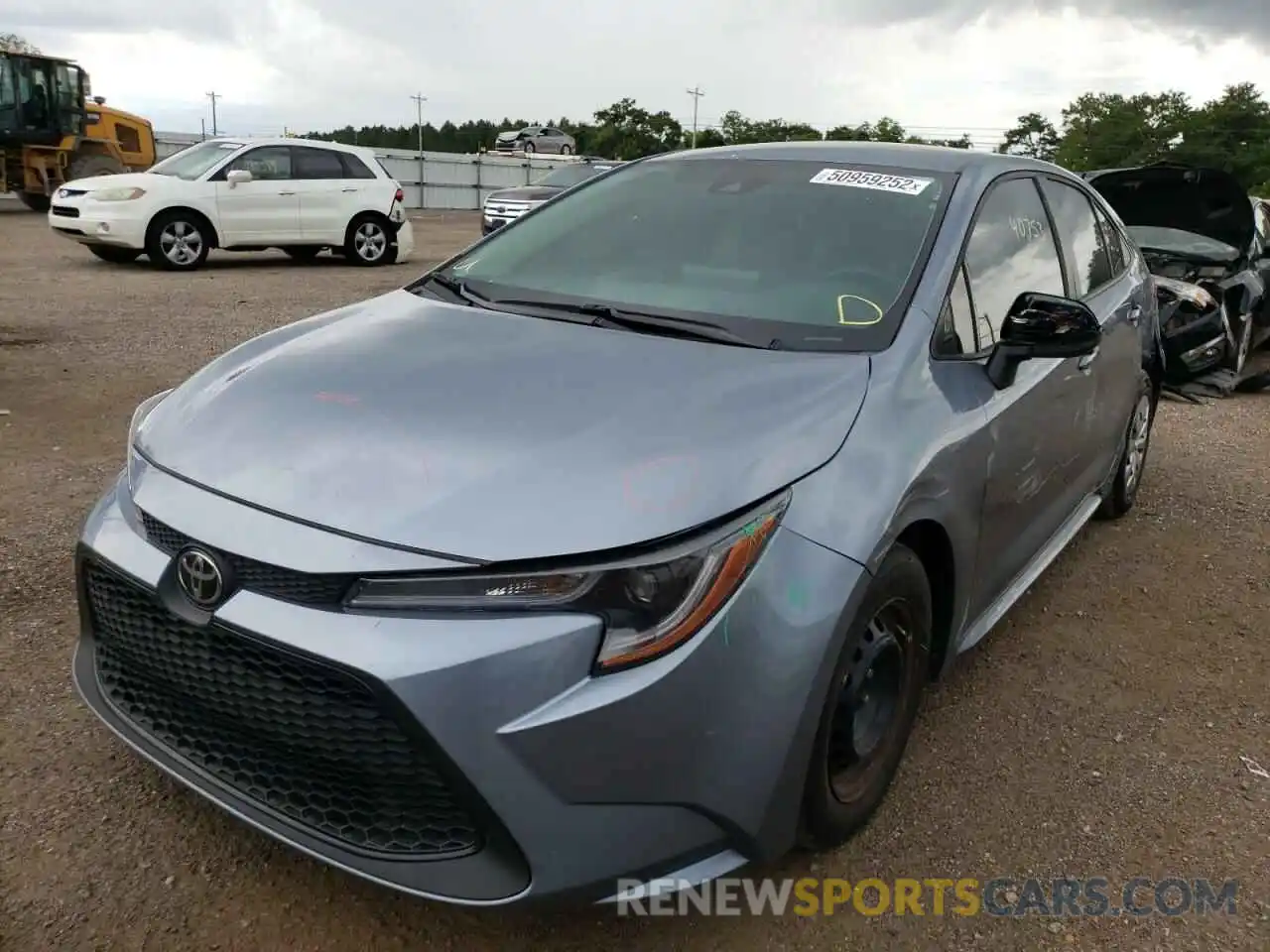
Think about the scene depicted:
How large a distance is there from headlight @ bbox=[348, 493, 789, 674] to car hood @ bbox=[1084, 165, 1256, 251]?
7206 millimetres

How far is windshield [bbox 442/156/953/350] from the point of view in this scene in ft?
8.93

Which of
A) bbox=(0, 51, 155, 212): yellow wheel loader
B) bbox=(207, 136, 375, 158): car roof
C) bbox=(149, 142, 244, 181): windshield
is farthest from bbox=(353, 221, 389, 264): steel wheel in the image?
bbox=(0, 51, 155, 212): yellow wheel loader

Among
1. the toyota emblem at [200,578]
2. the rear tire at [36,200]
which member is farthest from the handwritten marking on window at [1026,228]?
the rear tire at [36,200]

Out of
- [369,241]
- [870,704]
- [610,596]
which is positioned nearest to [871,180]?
[870,704]

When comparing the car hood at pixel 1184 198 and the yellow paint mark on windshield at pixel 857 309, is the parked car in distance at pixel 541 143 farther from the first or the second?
the yellow paint mark on windshield at pixel 857 309

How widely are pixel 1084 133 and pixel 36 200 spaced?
250 feet

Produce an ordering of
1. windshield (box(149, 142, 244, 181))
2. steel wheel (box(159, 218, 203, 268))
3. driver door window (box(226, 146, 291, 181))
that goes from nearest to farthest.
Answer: steel wheel (box(159, 218, 203, 268)) → windshield (box(149, 142, 244, 181)) → driver door window (box(226, 146, 291, 181))

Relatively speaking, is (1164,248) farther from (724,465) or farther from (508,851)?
(508,851)

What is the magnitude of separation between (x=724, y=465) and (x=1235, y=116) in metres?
83.0

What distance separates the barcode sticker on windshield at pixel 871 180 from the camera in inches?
122

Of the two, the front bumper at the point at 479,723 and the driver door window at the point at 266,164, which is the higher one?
the driver door window at the point at 266,164

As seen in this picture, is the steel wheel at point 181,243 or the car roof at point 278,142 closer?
the steel wheel at point 181,243

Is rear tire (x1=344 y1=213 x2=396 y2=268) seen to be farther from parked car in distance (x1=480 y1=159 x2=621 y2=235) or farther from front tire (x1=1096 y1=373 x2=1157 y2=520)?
front tire (x1=1096 y1=373 x2=1157 y2=520)

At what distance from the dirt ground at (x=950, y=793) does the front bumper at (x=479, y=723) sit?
21 cm
